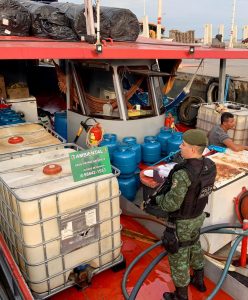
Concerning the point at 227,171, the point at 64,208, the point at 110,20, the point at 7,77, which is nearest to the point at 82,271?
the point at 64,208

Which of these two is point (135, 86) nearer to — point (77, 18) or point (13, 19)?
point (77, 18)

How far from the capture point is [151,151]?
5496 mm

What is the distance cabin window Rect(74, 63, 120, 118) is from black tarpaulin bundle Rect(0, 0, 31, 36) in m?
1.35

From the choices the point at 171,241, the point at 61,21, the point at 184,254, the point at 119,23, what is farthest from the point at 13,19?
the point at 184,254

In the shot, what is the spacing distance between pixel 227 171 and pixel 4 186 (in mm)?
2666

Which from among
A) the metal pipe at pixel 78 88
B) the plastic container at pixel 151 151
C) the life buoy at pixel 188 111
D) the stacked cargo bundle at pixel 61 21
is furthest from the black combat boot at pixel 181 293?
the life buoy at pixel 188 111

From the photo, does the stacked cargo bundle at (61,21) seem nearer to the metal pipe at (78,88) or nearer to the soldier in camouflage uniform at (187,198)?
the metal pipe at (78,88)

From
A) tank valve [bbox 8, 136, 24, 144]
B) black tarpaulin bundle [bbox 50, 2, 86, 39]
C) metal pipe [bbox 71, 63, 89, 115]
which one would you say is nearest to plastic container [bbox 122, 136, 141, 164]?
metal pipe [bbox 71, 63, 89, 115]

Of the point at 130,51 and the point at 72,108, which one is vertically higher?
the point at 130,51

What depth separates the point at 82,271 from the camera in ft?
10.9

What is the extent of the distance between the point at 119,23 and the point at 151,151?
258 centimetres

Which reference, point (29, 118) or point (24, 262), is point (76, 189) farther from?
point (29, 118)

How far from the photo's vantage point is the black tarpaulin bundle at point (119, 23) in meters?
5.83

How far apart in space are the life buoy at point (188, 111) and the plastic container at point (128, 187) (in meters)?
4.63
